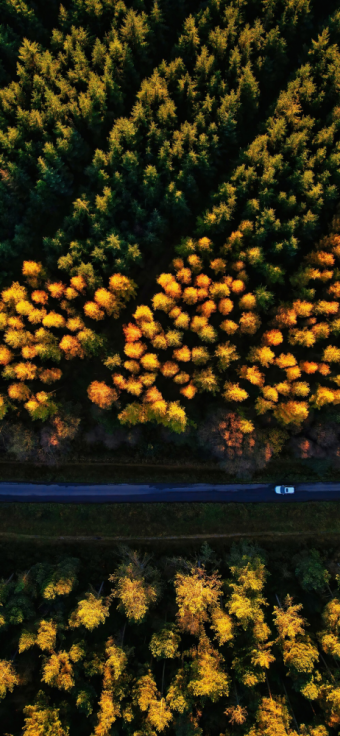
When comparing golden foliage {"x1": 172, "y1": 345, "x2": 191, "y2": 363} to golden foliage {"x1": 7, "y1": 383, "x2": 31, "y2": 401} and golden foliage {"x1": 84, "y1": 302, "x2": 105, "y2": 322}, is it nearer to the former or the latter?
golden foliage {"x1": 84, "y1": 302, "x2": 105, "y2": 322}

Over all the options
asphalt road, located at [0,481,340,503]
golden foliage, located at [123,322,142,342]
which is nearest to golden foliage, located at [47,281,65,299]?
golden foliage, located at [123,322,142,342]

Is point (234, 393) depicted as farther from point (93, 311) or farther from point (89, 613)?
point (89, 613)

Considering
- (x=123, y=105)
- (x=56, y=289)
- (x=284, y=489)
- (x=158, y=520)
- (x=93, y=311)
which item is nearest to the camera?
(x=56, y=289)

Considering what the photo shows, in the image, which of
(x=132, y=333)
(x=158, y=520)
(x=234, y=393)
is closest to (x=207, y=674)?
(x=158, y=520)

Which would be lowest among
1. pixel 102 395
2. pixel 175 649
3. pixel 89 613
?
pixel 175 649

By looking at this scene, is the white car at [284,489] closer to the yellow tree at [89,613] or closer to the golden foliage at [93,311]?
the yellow tree at [89,613]

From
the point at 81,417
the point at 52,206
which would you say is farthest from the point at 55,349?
the point at 52,206
